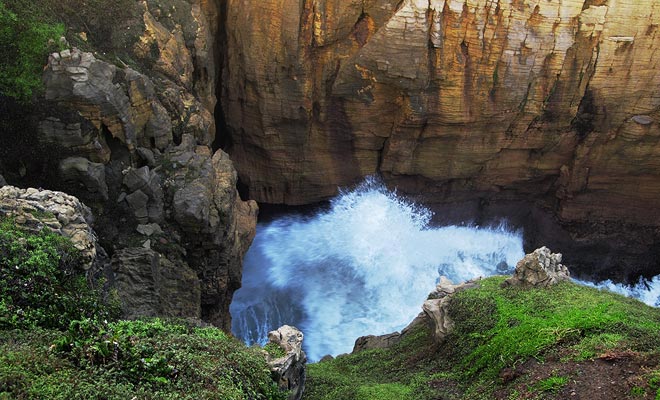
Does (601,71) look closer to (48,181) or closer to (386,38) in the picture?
(386,38)

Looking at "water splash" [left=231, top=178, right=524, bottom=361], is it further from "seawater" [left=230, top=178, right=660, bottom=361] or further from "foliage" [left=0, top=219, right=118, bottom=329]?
"foliage" [left=0, top=219, right=118, bottom=329]

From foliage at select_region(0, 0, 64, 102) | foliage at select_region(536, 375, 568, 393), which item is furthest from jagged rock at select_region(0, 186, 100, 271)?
foliage at select_region(536, 375, 568, 393)

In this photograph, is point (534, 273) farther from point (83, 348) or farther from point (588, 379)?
point (83, 348)

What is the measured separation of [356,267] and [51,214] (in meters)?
11.7

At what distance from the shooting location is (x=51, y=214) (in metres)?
7.95

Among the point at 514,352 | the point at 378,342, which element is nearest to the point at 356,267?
the point at 378,342

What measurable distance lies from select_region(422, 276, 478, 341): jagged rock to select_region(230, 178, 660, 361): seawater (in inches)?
179

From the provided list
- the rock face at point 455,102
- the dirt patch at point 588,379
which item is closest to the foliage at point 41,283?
the dirt patch at point 588,379

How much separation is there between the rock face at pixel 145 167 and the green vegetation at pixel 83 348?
132 centimetres

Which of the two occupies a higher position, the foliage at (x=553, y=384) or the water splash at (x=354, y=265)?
the foliage at (x=553, y=384)

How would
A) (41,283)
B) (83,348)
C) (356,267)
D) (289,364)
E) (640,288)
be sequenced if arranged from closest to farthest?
(83,348), (41,283), (289,364), (356,267), (640,288)

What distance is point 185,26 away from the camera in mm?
14633

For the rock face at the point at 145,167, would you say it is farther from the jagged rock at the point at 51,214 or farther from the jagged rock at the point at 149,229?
the jagged rock at the point at 51,214

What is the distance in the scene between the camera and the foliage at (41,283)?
6508 mm
